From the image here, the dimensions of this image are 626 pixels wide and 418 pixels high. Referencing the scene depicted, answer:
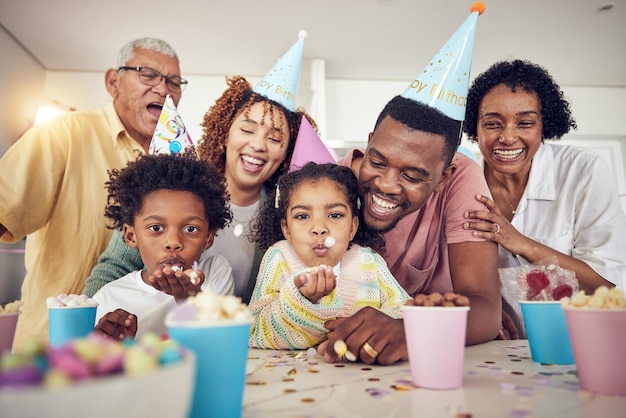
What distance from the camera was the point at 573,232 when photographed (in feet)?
5.61

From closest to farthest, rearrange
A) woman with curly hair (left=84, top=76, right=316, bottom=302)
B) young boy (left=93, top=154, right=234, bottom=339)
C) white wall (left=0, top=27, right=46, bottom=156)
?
young boy (left=93, top=154, right=234, bottom=339)
woman with curly hair (left=84, top=76, right=316, bottom=302)
white wall (left=0, top=27, right=46, bottom=156)

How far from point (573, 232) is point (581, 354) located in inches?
47.8

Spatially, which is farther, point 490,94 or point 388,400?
point 490,94

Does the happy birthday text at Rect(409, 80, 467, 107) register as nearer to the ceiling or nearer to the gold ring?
the gold ring

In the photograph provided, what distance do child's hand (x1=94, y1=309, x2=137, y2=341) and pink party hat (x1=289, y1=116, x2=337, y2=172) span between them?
0.60 metres

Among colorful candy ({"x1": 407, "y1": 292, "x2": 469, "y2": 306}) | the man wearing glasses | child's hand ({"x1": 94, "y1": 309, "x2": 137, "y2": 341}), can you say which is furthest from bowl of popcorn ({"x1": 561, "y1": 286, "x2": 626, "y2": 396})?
the man wearing glasses

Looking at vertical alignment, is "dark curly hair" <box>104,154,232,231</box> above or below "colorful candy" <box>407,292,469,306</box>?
above

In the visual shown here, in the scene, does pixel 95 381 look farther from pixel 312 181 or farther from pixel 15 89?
pixel 15 89

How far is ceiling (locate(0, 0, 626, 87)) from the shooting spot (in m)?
3.74

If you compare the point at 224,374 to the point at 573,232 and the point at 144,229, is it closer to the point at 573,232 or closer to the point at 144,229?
the point at 144,229

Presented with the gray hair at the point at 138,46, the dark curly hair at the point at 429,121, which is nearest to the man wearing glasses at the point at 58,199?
the gray hair at the point at 138,46

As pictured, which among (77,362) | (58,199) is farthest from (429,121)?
(58,199)

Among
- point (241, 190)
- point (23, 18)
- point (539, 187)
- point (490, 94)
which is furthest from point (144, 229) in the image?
point (23, 18)

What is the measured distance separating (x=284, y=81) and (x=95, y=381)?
53.5 inches
